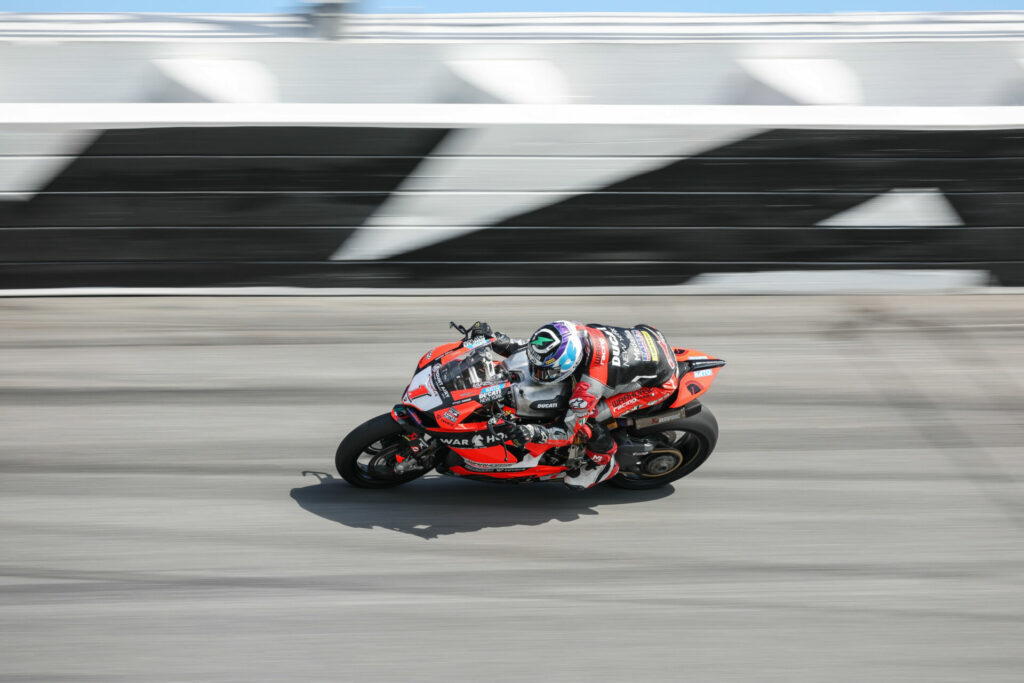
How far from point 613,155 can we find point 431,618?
5.27 m

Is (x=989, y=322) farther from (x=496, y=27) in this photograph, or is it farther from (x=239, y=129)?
(x=239, y=129)

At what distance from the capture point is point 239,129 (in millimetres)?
8930

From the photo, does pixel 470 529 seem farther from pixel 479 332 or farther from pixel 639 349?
pixel 639 349

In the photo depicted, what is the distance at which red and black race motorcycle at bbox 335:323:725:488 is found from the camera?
5.92m

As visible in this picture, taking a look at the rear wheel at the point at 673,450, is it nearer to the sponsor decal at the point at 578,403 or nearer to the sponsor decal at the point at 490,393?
the sponsor decal at the point at 578,403

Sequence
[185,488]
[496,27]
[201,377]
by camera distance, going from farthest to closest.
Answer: [496,27] → [201,377] → [185,488]

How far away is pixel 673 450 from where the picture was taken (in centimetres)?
638

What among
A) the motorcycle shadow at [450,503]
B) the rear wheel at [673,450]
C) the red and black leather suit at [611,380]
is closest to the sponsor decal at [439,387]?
the red and black leather suit at [611,380]

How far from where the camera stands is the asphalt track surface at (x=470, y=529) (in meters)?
5.12

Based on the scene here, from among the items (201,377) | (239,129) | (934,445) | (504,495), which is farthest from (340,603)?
(239,129)

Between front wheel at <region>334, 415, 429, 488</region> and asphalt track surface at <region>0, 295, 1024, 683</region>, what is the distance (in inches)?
6.0

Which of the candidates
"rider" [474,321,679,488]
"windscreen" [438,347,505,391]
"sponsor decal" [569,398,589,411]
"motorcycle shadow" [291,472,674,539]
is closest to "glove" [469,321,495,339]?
"rider" [474,321,679,488]

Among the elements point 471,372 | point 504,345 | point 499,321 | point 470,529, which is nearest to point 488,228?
point 499,321

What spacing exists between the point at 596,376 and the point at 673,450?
2.98ft
